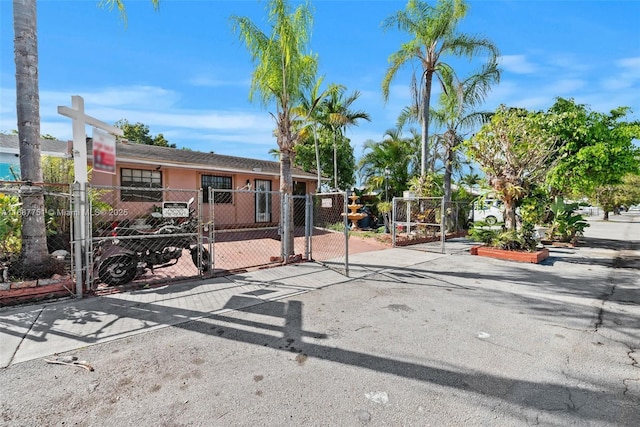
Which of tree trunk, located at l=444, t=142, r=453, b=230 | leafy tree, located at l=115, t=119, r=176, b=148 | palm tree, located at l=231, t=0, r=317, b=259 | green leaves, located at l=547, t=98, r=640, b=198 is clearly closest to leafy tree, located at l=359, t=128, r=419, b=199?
tree trunk, located at l=444, t=142, r=453, b=230

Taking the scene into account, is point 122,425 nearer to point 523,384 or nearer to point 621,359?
point 523,384

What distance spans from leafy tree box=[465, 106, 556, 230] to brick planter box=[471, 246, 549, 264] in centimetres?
93

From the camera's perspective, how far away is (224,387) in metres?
2.70

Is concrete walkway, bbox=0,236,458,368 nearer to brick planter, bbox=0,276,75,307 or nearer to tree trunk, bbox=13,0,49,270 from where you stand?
brick planter, bbox=0,276,75,307

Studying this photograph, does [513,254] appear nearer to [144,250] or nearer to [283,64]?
[283,64]

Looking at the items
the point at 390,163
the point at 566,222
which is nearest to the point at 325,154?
the point at 390,163

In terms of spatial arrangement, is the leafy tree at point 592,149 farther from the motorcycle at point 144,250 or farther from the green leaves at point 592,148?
the motorcycle at point 144,250

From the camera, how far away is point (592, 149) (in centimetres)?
1051

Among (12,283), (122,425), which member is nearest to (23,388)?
(122,425)

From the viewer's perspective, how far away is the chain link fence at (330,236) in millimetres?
7649

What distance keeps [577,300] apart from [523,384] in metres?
3.48

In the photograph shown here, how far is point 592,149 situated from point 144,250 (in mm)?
13463

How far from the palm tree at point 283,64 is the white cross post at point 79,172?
155 inches

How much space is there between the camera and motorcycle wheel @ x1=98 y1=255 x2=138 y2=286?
5488 millimetres
